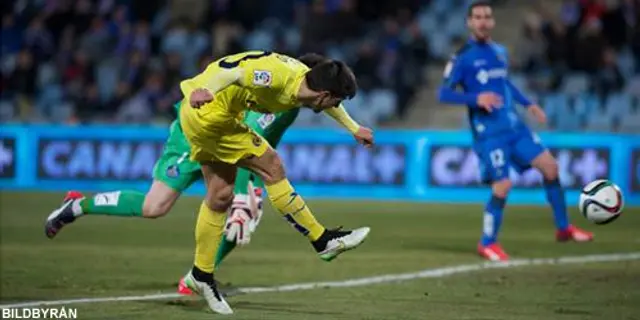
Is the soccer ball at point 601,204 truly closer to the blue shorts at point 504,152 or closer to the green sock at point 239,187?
the blue shorts at point 504,152

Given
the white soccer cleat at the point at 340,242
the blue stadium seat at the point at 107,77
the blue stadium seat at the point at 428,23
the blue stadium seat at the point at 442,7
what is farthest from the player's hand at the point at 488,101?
the blue stadium seat at the point at 107,77

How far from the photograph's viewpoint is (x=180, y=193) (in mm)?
10562

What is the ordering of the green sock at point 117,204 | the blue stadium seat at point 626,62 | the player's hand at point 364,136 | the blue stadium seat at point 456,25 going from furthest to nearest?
1. the blue stadium seat at point 456,25
2. the blue stadium seat at point 626,62
3. the green sock at point 117,204
4. the player's hand at point 364,136

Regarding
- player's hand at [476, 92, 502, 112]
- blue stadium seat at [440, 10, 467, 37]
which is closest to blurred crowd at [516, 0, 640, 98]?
blue stadium seat at [440, 10, 467, 37]

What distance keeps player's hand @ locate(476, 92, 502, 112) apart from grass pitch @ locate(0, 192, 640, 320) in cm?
145

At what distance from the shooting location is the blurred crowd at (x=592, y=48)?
21.6 metres

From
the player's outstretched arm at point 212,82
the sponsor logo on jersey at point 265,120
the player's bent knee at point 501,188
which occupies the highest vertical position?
the player's outstretched arm at point 212,82

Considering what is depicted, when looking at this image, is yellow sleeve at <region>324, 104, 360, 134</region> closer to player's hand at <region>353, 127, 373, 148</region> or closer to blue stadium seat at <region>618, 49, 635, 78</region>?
player's hand at <region>353, 127, 373, 148</region>

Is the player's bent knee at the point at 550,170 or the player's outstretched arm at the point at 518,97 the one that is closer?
the player's bent knee at the point at 550,170

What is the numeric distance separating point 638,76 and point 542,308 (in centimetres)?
1292

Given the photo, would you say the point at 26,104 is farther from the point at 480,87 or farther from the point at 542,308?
the point at 542,308

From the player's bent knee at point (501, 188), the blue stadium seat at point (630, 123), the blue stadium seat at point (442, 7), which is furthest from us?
the blue stadium seat at point (442, 7)

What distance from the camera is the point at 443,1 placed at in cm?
2427

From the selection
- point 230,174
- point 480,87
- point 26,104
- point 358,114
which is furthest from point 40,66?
point 230,174
